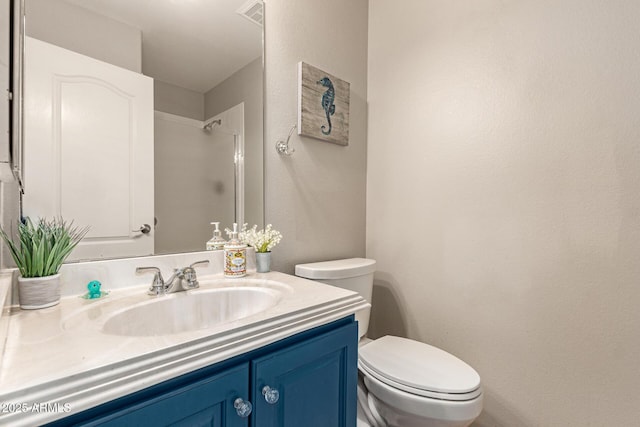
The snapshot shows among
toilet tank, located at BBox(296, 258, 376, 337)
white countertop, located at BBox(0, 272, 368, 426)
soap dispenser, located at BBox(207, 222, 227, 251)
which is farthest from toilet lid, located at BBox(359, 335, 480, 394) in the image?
soap dispenser, located at BBox(207, 222, 227, 251)

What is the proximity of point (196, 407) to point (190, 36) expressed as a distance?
1201mm

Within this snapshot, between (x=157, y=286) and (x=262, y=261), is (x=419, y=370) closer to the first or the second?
(x=262, y=261)

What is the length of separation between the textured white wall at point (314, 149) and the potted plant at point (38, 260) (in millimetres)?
704

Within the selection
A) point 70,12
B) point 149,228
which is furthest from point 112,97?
point 149,228

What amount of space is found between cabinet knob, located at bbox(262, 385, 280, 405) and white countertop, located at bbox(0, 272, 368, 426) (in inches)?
3.9

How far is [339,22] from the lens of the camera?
1.57 meters

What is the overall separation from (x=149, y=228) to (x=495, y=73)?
1531mm

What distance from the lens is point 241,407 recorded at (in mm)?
584

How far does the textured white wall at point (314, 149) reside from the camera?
4.28ft

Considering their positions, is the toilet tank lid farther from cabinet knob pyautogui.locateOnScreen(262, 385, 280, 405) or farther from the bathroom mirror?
cabinet knob pyautogui.locateOnScreen(262, 385, 280, 405)

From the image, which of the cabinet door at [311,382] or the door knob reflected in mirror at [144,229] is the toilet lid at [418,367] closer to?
the cabinet door at [311,382]

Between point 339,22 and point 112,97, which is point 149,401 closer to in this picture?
point 112,97

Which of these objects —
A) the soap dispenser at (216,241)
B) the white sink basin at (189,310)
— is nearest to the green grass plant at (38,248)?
the white sink basin at (189,310)

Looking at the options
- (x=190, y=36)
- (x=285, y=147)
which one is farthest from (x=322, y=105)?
(x=190, y=36)
